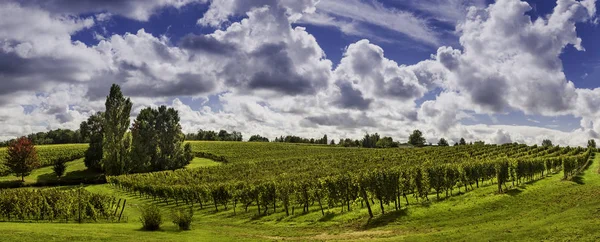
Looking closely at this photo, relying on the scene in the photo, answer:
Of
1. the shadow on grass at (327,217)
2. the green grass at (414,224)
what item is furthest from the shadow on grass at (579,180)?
the shadow on grass at (327,217)

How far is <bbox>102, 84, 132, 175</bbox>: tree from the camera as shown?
101m

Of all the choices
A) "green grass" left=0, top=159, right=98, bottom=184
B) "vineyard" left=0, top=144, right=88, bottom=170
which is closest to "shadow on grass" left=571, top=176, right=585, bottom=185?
"green grass" left=0, top=159, right=98, bottom=184

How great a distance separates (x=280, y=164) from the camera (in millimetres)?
118375

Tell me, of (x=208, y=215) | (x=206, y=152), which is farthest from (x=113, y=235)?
(x=206, y=152)

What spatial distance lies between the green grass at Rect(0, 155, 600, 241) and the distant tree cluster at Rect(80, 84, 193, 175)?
4022 centimetres

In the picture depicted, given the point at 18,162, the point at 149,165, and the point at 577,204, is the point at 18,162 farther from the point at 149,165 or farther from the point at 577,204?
the point at 577,204

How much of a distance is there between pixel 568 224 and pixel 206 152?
132922mm

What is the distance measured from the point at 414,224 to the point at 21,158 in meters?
97.4

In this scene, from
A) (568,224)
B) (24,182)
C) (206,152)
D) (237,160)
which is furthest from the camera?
(206,152)

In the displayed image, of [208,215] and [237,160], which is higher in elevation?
[237,160]

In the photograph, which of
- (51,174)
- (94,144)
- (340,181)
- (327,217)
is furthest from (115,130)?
(327,217)

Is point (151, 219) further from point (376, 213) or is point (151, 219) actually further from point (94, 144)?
point (94, 144)

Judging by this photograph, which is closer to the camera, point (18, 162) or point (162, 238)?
point (162, 238)

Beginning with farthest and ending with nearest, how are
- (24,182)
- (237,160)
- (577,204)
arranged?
(237,160), (24,182), (577,204)
